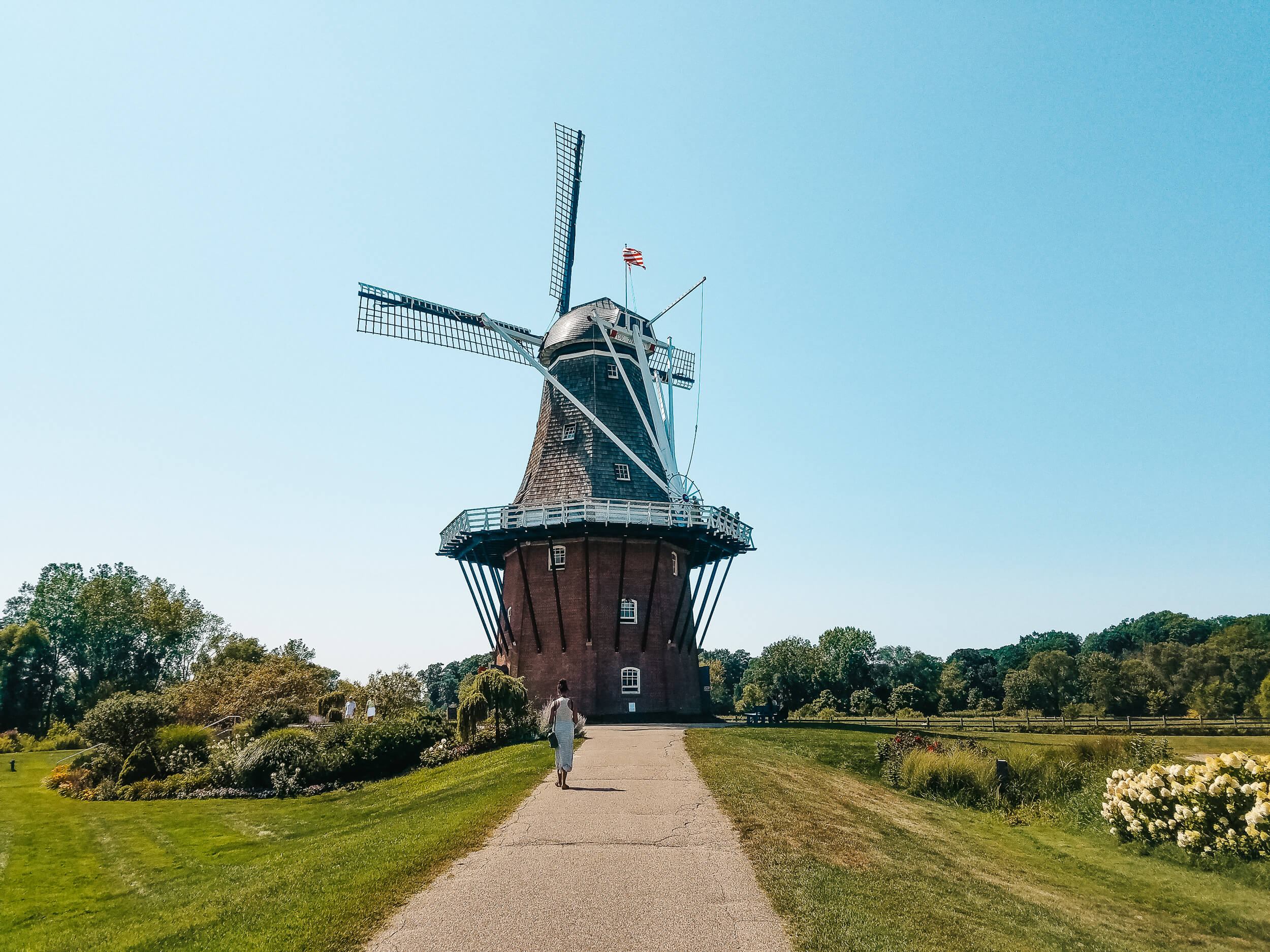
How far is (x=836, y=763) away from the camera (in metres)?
18.7

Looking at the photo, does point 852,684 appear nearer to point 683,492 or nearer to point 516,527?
point 683,492

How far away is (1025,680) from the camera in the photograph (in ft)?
218

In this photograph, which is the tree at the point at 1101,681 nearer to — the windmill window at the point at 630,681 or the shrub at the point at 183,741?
the windmill window at the point at 630,681

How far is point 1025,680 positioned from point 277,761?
63969mm

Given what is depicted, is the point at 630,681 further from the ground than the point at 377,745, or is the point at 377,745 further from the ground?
the point at 630,681

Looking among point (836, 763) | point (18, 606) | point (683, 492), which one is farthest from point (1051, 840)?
point (18, 606)

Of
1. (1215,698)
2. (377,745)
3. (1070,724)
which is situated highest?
(1215,698)

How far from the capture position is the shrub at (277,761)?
64.0 ft

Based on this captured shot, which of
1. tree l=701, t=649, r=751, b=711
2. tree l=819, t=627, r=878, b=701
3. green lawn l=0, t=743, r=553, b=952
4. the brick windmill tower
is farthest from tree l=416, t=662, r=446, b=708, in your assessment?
green lawn l=0, t=743, r=553, b=952

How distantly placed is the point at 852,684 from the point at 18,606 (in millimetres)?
69007

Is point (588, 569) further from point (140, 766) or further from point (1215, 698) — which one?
point (1215, 698)

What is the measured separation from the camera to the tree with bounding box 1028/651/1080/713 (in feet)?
213

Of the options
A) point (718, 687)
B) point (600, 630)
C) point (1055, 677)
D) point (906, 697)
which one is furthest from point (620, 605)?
point (718, 687)

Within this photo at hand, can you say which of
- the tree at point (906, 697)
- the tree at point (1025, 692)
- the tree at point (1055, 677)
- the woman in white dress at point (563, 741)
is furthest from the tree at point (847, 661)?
the woman in white dress at point (563, 741)
